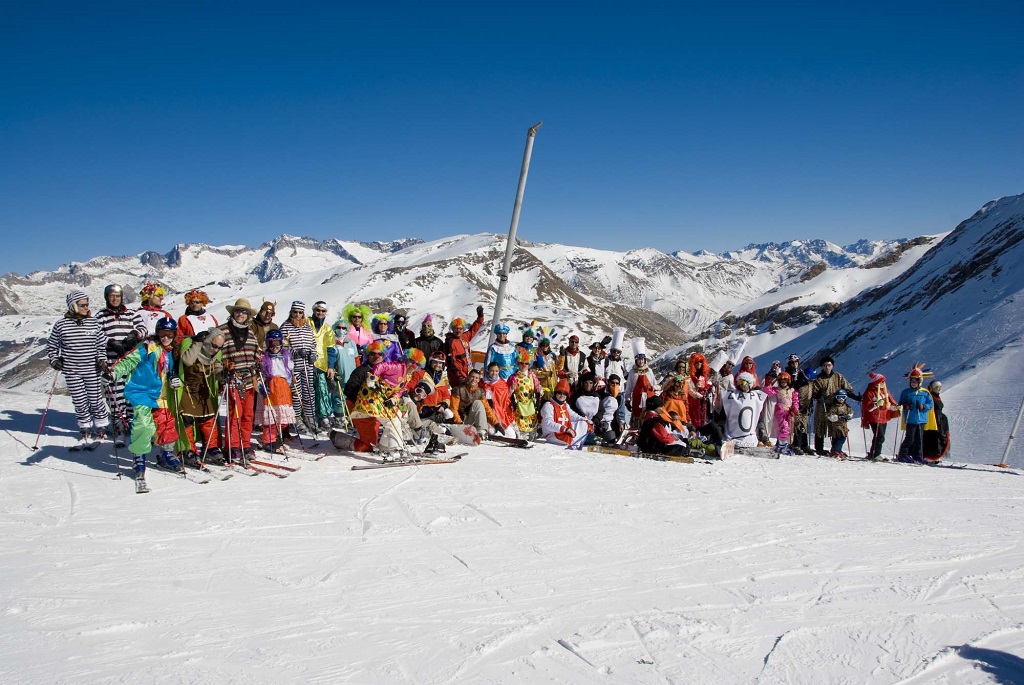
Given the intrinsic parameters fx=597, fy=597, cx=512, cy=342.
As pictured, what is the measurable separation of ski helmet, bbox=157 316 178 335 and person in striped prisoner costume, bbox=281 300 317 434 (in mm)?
1455

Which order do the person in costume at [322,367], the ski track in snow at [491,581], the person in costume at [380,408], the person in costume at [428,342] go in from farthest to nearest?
the person in costume at [428,342] < the person in costume at [322,367] < the person in costume at [380,408] < the ski track in snow at [491,581]

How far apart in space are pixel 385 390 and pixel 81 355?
375 centimetres

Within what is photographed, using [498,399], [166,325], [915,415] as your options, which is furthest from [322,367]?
[915,415]

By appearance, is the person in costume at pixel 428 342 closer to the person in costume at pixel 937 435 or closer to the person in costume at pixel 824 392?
the person in costume at pixel 824 392

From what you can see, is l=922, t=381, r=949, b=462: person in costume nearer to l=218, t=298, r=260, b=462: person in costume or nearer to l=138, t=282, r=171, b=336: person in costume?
l=218, t=298, r=260, b=462: person in costume

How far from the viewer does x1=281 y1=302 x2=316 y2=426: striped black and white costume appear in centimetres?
896

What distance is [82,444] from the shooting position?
7840 mm

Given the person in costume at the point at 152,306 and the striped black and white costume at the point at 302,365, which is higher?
the person in costume at the point at 152,306

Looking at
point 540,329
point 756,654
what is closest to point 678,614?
point 756,654

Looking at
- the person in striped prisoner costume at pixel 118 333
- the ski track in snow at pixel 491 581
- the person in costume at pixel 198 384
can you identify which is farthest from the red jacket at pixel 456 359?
the person in striped prisoner costume at pixel 118 333

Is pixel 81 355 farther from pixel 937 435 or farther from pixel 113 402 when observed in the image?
A: pixel 937 435

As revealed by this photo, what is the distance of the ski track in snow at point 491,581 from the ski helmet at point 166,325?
1697mm

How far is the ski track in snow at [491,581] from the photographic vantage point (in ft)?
10.8

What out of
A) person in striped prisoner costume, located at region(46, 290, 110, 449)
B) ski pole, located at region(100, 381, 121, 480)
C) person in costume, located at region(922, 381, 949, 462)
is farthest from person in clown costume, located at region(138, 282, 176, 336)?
person in costume, located at region(922, 381, 949, 462)
